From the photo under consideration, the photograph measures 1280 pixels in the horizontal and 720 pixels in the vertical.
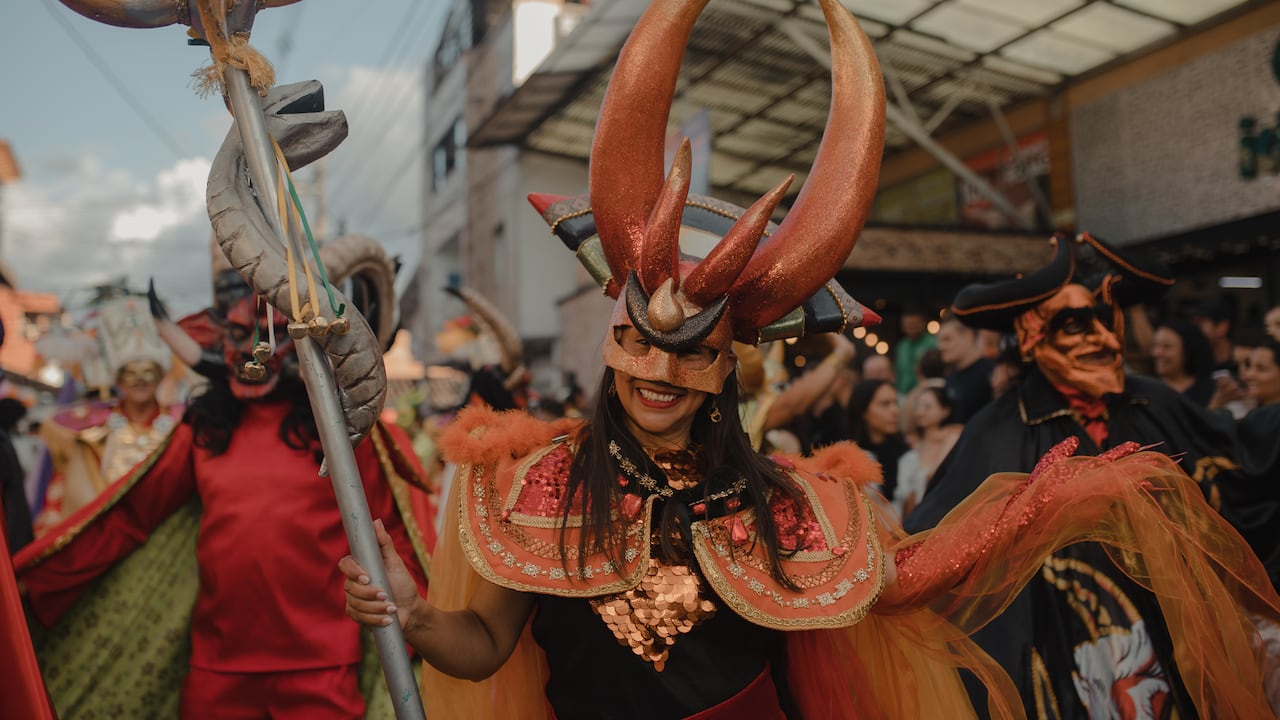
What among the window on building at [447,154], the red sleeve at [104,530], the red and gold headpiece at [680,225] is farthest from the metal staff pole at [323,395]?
the window on building at [447,154]

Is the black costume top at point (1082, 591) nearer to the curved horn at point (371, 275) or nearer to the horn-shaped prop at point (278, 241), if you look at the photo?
the curved horn at point (371, 275)

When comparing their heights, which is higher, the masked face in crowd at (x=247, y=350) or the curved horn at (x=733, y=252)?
the curved horn at (x=733, y=252)

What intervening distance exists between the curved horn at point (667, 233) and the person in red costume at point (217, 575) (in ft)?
5.23

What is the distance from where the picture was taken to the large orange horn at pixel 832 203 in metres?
2.23

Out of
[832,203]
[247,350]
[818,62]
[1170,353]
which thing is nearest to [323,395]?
[832,203]

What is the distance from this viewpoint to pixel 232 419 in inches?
136

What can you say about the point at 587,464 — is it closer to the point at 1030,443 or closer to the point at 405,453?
the point at 405,453

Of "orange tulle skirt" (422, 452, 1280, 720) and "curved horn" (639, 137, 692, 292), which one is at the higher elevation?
"curved horn" (639, 137, 692, 292)

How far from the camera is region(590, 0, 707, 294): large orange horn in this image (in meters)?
2.33

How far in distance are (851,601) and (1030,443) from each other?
6.24 feet

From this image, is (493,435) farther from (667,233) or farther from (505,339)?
(505,339)

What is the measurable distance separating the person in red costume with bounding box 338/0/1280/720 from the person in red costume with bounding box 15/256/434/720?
109 cm

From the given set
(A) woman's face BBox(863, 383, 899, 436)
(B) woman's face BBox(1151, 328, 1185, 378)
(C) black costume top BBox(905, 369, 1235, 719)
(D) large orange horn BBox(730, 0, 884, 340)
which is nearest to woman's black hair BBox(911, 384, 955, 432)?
(A) woman's face BBox(863, 383, 899, 436)

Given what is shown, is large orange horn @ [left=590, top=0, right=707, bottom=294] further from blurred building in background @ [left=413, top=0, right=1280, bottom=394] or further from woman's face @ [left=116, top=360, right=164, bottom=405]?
blurred building in background @ [left=413, top=0, right=1280, bottom=394]
